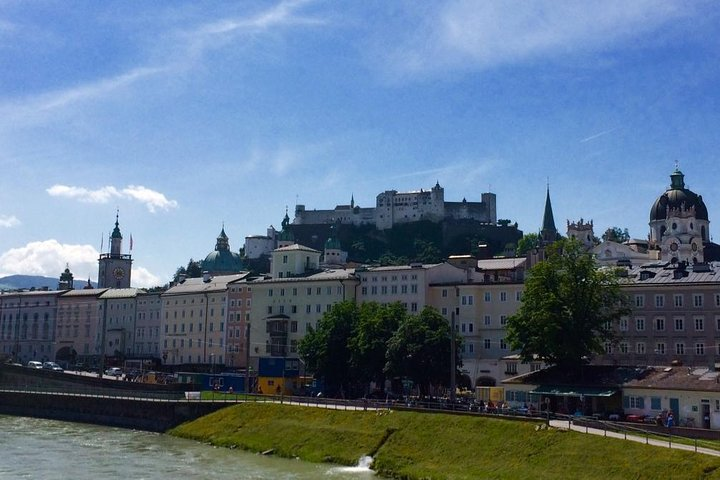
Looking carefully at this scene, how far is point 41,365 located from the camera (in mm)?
117000

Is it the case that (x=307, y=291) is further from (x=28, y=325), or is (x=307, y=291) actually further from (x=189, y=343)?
(x=28, y=325)

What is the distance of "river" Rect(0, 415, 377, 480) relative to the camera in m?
49.1

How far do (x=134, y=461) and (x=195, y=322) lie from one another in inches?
2525

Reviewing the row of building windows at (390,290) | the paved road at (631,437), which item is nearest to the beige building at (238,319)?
the row of building windows at (390,290)

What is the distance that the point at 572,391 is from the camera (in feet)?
193

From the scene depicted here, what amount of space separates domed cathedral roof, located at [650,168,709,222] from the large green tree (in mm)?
86697

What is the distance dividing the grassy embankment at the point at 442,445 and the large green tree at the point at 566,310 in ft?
39.3

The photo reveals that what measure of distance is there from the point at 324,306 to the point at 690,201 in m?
75.9

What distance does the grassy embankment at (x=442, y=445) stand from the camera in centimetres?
4094

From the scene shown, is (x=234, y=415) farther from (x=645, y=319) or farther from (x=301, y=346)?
(x=645, y=319)

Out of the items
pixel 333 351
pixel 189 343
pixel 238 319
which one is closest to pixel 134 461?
pixel 333 351

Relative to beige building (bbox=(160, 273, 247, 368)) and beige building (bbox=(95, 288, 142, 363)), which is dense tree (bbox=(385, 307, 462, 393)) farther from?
beige building (bbox=(95, 288, 142, 363))

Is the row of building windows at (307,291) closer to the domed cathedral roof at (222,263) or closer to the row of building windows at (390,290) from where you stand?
the row of building windows at (390,290)

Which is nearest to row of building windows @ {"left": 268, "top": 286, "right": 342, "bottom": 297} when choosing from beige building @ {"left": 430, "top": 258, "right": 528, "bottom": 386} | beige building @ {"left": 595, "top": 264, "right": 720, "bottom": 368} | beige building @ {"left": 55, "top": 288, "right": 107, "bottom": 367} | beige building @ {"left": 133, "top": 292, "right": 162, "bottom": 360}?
beige building @ {"left": 430, "top": 258, "right": 528, "bottom": 386}
